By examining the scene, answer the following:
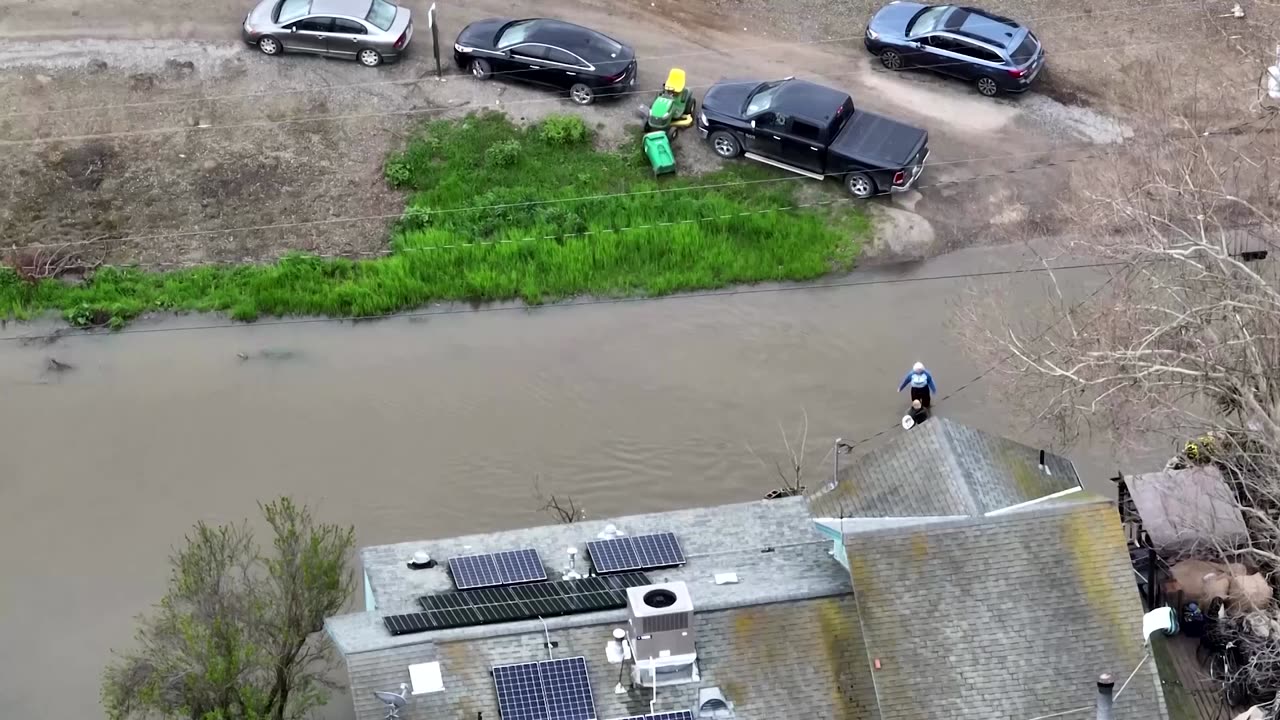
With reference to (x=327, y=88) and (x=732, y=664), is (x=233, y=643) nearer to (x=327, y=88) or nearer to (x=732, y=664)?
(x=732, y=664)

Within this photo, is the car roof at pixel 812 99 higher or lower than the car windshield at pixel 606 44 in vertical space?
higher

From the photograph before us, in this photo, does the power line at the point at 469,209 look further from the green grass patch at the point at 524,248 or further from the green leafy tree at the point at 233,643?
the green leafy tree at the point at 233,643

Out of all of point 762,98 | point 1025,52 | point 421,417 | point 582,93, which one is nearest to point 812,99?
point 762,98

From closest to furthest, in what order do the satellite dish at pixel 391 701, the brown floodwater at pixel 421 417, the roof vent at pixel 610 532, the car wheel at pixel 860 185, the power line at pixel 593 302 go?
the satellite dish at pixel 391 701, the roof vent at pixel 610 532, the brown floodwater at pixel 421 417, the power line at pixel 593 302, the car wheel at pixel 860 185

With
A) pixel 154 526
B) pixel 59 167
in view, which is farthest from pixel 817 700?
pixel 59 167

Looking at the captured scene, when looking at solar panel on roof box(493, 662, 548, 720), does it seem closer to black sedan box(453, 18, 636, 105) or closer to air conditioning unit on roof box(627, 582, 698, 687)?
air conditioning unit on roof box(627, 582, 698, 687)

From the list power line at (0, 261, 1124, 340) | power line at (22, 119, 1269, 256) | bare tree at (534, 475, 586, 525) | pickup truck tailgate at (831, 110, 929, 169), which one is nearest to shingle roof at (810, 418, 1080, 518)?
bare tree at (534, 475, 586, 525)

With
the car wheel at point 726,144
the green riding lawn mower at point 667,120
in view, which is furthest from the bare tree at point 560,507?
the car wheel at point 726,144
